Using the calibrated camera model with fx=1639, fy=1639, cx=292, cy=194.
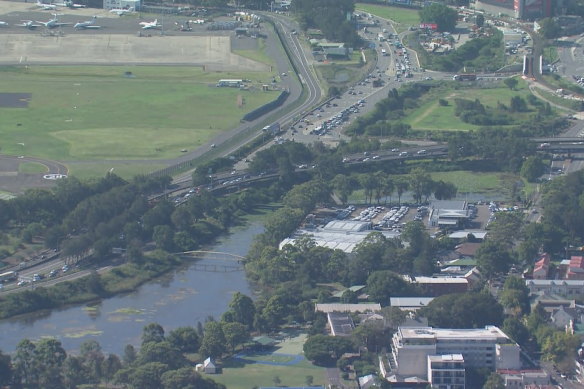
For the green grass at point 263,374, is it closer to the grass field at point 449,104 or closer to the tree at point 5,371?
the tree at point 5,371

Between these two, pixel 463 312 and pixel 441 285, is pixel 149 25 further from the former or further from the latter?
pixel 463 312

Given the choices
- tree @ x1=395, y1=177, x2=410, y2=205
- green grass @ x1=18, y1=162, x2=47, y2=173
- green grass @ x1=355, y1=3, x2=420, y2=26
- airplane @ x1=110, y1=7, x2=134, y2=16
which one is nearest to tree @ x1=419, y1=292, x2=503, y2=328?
tree @ x1=395, y1=177, x2=410, y2=205

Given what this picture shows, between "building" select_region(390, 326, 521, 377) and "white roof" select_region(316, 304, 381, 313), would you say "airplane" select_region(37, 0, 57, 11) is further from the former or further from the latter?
"building" select_region(390, 326, 521, 377)

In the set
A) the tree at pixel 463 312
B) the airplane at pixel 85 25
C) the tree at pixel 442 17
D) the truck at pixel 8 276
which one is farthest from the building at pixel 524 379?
the airplane at pixel 85 25

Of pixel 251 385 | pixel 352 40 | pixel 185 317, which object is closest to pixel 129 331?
pixel 185 317

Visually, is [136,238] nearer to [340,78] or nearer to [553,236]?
[553,236]

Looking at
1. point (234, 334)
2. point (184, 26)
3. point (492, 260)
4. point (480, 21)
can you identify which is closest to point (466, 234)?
point (492, 260)
